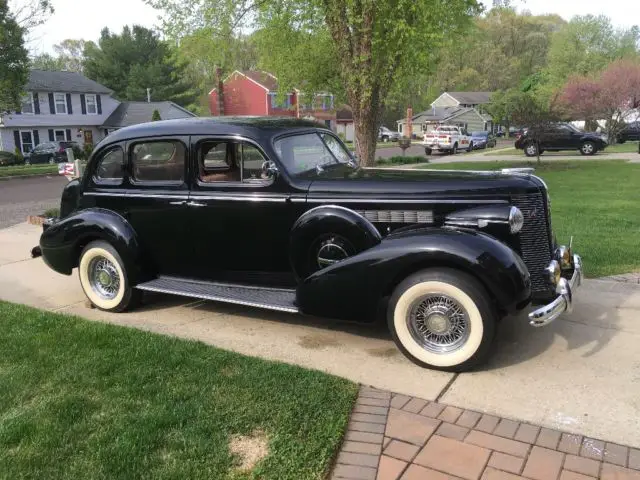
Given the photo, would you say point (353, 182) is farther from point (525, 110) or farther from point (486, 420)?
point (525, 110)

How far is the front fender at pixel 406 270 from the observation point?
12.2 feet

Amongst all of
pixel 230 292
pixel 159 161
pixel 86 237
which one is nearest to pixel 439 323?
pixel 230 292

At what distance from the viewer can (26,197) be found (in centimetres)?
1652

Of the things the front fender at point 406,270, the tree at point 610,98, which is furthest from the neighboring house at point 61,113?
the front fender at point 406,270

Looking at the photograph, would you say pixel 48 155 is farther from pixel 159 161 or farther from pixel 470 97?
pixel 470 97

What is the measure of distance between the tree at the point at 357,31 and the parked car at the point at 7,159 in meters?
25.2

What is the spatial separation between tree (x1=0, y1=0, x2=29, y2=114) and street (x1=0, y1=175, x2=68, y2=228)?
4870 millimetres

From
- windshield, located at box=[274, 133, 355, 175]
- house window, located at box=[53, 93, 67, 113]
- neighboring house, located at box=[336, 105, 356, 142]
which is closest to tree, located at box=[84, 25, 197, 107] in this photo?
house window, located at box=[53, 93, 67, 113]

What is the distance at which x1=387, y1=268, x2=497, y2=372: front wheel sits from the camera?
380cm

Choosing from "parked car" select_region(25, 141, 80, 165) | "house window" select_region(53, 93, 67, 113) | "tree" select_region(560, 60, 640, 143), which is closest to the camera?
"tree" select_region(560, 60, 640, 143)

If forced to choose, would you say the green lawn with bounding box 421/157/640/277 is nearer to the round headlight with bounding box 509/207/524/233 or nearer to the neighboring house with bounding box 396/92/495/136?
the round headlight with bounding box 509/207/524/233

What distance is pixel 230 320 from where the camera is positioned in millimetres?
5133

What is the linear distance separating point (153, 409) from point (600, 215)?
8.44 metres

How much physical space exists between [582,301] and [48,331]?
4737 mm
